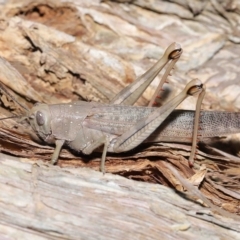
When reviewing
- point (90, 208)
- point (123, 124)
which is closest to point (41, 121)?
point (123, 124)

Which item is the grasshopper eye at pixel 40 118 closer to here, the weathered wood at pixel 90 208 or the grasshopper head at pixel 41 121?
the grasshopper head at pixel 41 121

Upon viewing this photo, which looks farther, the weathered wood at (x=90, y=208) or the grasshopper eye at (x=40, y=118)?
the grasshopper eye at (x=40, y=118)

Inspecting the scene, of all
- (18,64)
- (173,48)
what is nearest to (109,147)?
(173,48)

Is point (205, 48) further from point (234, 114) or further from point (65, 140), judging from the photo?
point (65, 140)

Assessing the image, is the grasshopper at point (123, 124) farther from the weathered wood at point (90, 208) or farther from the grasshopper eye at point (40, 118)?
the weathered wood at point (90, 208)

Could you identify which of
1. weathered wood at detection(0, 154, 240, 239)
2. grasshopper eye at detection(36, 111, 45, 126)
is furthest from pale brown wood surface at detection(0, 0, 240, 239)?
grasshopper eye at detection(36, 111, 45, 126)

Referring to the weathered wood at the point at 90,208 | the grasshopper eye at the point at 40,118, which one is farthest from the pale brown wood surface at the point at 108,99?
the grasshopper eye at the point at 40,118

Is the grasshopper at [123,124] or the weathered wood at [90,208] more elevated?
the grasshopper at [123,124]

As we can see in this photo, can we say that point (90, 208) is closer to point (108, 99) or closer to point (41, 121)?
point (41, 121)
